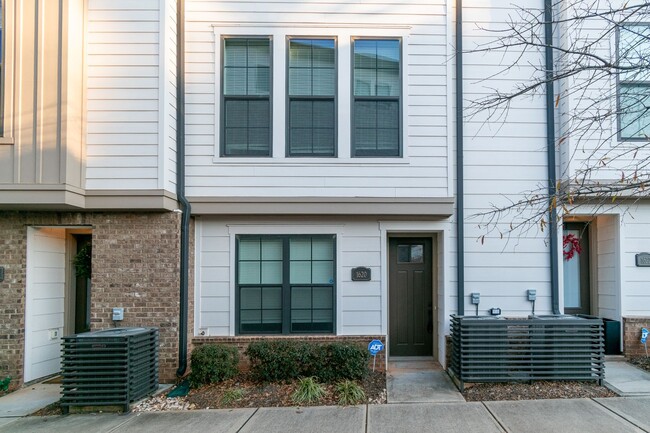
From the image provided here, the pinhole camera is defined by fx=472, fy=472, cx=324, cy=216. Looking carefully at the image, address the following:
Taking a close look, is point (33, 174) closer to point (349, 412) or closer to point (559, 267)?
point (349, 412)

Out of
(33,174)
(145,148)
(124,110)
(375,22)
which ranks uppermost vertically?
(375,22)

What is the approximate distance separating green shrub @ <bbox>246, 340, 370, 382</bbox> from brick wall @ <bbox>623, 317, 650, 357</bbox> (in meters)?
4.42

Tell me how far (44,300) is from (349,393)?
199 inches

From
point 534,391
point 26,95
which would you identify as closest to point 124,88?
point 26,95

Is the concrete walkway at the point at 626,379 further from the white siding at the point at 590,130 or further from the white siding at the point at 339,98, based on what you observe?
the white siding at the point at 339,98

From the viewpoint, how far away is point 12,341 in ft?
23.2

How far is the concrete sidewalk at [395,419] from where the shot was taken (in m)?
5.38

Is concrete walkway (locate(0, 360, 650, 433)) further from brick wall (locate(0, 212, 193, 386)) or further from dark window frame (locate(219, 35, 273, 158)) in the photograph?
dark window frame (locate(219, 35, 273, 158))

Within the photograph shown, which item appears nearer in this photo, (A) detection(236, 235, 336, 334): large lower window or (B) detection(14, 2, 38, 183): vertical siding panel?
(B) detection(14, 2, 38, 183): vertical siding panel

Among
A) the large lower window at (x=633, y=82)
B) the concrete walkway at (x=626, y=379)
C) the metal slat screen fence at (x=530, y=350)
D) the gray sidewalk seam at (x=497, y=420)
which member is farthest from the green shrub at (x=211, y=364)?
the large lower window at (x=633, y=82)

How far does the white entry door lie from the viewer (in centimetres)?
723

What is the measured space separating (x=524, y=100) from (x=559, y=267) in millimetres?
2849

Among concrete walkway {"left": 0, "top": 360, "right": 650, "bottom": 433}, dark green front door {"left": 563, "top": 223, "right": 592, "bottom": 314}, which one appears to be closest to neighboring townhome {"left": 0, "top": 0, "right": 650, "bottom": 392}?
dark green front door {"left": 563, "top": 223, "right": 592, "bottom": 314}

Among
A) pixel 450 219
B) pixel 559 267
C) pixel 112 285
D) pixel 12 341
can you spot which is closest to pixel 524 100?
pixel 450 219
